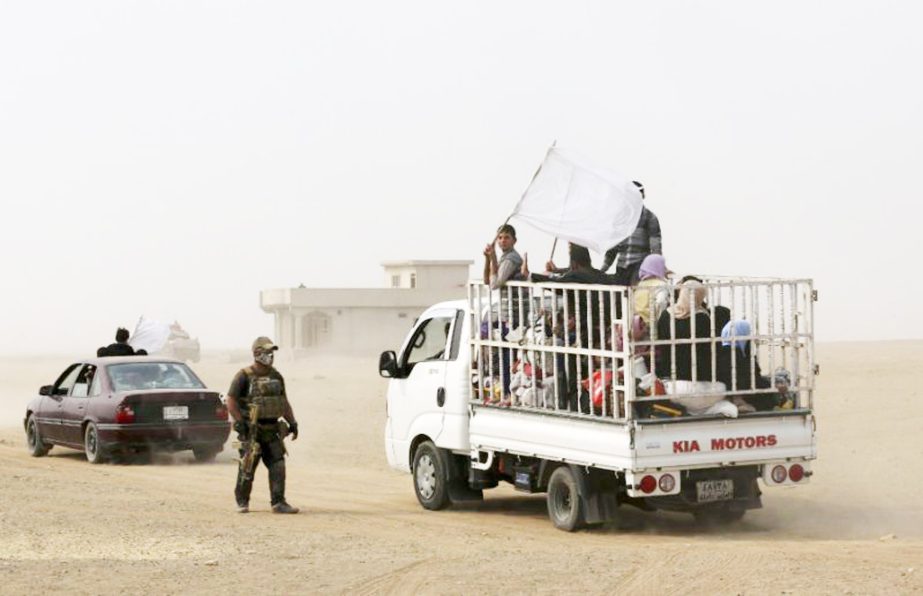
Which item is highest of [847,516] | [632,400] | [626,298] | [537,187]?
[537,187]

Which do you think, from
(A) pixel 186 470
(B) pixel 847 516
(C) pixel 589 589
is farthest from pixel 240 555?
(A) pixel 186 470

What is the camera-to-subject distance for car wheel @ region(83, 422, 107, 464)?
21.6 meters

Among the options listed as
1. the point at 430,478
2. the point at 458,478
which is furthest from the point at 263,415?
the point at 458,478

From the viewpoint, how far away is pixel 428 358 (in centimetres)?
1684

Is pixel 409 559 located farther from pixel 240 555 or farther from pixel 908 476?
pixel 908 476

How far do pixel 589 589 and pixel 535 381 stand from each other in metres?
4.15

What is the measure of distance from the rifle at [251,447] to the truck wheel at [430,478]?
1822mm

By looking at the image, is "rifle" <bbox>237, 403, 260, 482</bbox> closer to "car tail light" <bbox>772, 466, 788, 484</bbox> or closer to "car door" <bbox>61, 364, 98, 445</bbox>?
"car tail light" <bbox>772, 466, 788, 484</bbox>

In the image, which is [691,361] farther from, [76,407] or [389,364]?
[76,407]

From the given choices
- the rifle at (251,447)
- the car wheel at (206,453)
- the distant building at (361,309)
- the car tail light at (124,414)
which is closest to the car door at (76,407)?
the car tail light at (124,414)

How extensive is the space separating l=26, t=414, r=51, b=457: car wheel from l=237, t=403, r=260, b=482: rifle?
8597mm

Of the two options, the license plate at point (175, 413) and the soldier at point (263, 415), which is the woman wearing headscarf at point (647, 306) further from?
the license plate at point (175, 413)

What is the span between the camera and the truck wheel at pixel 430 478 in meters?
16.3

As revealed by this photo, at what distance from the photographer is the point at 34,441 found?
78.0 ft
